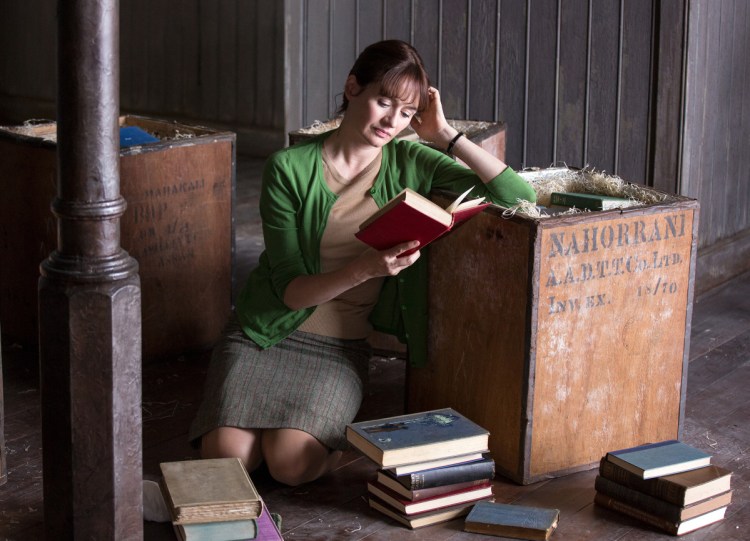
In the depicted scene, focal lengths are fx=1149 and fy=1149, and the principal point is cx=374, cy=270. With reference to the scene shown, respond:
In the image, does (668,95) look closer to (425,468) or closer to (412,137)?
(412,137)

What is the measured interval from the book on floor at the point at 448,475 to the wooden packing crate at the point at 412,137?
1.18 metres

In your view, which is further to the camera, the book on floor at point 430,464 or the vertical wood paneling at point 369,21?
the vertical wood paneling at point 369,21

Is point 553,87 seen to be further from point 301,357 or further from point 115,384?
point 115,384

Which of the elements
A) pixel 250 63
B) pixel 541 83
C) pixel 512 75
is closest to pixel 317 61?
pixel 512 75

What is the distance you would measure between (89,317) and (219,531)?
2.19ft

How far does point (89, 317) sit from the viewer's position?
6.93ft

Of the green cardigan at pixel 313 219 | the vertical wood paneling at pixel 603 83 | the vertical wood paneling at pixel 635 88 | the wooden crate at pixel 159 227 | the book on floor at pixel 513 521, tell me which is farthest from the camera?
the vertical wood paneling at pixel 603 83

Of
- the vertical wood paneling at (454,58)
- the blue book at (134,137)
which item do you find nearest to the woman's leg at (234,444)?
the blue book at (134,137)

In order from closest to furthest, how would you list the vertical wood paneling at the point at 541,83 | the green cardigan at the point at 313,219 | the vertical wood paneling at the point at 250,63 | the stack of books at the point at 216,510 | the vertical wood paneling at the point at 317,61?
the stack of books at the point at 216,510 < the green cardigan at the point at 313,219 < the vertical wood paneling at the point at 541,83 < the vertical wood paneling at the point at 317,61 < the vertical wood paneling at the point at 250,63

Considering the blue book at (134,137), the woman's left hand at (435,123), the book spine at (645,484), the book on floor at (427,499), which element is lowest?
the book on floor at (427,499)

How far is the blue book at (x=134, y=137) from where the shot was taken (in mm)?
3807

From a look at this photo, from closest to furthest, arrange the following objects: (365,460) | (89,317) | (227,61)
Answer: (89,317) → (365,460) → (227,61)

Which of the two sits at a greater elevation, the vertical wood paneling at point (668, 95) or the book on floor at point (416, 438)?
the vertical wood paneling at point (668, 95)

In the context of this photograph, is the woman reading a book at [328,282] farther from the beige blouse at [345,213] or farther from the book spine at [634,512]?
the book spine at [634,512]
